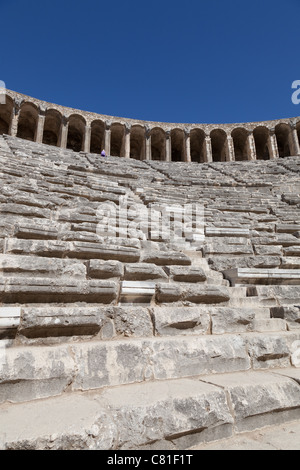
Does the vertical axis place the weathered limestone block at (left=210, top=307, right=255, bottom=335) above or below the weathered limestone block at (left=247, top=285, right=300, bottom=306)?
below

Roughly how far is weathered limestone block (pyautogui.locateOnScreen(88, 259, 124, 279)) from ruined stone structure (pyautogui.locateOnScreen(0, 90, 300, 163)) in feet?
71.7

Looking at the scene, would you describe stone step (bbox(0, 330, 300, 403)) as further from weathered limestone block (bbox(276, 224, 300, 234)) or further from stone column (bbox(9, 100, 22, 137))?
stone column (bbox(9, 100, 22, 137))

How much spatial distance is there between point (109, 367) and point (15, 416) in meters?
0.80

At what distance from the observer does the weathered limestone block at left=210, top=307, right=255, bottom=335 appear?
3.52m

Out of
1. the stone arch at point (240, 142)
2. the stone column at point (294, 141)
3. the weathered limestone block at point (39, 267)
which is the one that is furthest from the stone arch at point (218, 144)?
the weathered limestone block at point (39, 267)

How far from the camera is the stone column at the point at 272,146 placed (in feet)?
83.5

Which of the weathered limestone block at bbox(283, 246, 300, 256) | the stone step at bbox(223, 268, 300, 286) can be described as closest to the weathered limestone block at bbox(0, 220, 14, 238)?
the stone step at bbox(223, 268, 300, 286)

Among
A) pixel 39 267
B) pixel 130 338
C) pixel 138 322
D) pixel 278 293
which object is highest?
pixel 39 267

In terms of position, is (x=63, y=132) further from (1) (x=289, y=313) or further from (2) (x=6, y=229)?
(1) (x=289, y=313)

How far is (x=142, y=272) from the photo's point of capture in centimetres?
387

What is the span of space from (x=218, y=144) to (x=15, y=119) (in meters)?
17.4

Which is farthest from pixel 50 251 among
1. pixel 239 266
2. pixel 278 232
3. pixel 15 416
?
pixel 278 232

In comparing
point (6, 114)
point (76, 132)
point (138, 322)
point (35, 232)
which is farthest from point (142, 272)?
point (76, 132)

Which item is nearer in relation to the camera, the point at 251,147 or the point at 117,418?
the point at 117,418
